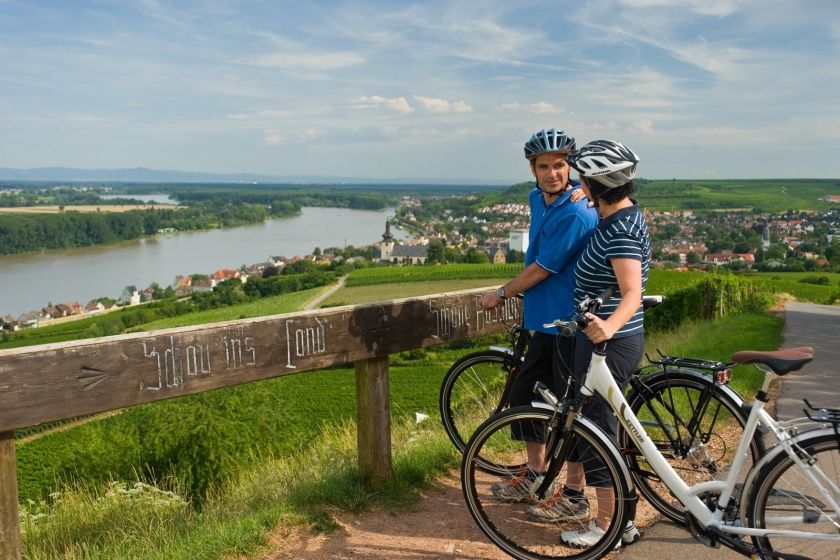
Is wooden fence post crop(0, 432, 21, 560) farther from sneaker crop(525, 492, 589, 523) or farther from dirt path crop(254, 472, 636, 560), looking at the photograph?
sneaker crop(525, 492, 589, 523)

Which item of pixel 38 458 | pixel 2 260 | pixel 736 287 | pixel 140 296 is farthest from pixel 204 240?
pixel 736 287

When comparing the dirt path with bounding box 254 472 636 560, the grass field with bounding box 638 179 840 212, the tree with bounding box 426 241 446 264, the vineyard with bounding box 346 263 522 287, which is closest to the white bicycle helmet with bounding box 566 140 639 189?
the dirt path with bounding box 254 472 636 560

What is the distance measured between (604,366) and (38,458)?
84.8 feet

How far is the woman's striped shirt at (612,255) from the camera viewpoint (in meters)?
2.76

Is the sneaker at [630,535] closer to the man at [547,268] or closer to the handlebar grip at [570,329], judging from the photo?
the man at [547,268]

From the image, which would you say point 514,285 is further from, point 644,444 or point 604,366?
point 644,444

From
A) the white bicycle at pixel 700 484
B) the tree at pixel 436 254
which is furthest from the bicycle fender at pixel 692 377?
the tree at pixel 436 254

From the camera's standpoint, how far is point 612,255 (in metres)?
2.78

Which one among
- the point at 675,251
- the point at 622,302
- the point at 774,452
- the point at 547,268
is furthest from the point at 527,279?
the point at 675,251

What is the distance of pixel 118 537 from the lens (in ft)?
10.7

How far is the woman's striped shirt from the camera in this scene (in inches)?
109

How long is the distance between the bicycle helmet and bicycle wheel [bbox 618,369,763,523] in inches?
42.9

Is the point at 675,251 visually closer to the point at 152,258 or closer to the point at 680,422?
the point at 680,422

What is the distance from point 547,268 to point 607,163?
574 mm
